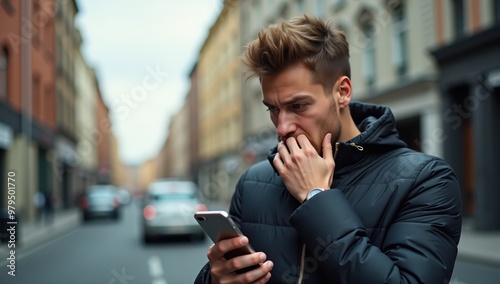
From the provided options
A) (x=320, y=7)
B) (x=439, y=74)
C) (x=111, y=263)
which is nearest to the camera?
(x=111, y=263)

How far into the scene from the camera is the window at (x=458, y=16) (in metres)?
16.2

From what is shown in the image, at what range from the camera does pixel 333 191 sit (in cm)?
155

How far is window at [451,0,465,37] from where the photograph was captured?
1619 centimetres

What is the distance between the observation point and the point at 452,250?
5.07 ft

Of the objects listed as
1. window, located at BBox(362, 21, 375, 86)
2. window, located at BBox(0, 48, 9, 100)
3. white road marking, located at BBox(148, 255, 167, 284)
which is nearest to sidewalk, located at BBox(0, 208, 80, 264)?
white road marking, located at BBox(148, 255, 167, 284)

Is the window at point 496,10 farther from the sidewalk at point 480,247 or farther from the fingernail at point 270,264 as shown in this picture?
the fingernail at point 270,264

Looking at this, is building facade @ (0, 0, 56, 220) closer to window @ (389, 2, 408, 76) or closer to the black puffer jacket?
window @ (389, 2, 408, 76)

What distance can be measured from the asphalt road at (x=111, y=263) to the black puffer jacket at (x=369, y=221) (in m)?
7.19

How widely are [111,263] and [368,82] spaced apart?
1341cm

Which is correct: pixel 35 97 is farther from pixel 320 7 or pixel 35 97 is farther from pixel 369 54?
pixel 369 54

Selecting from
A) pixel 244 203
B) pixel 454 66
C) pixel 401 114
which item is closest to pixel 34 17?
pixel 401 114

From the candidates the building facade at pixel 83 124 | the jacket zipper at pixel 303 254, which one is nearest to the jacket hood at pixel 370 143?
the jacket zipper at pixel 303 254

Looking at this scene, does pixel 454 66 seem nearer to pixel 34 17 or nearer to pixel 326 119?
pixel 326 119

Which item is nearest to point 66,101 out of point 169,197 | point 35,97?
point 35,97
